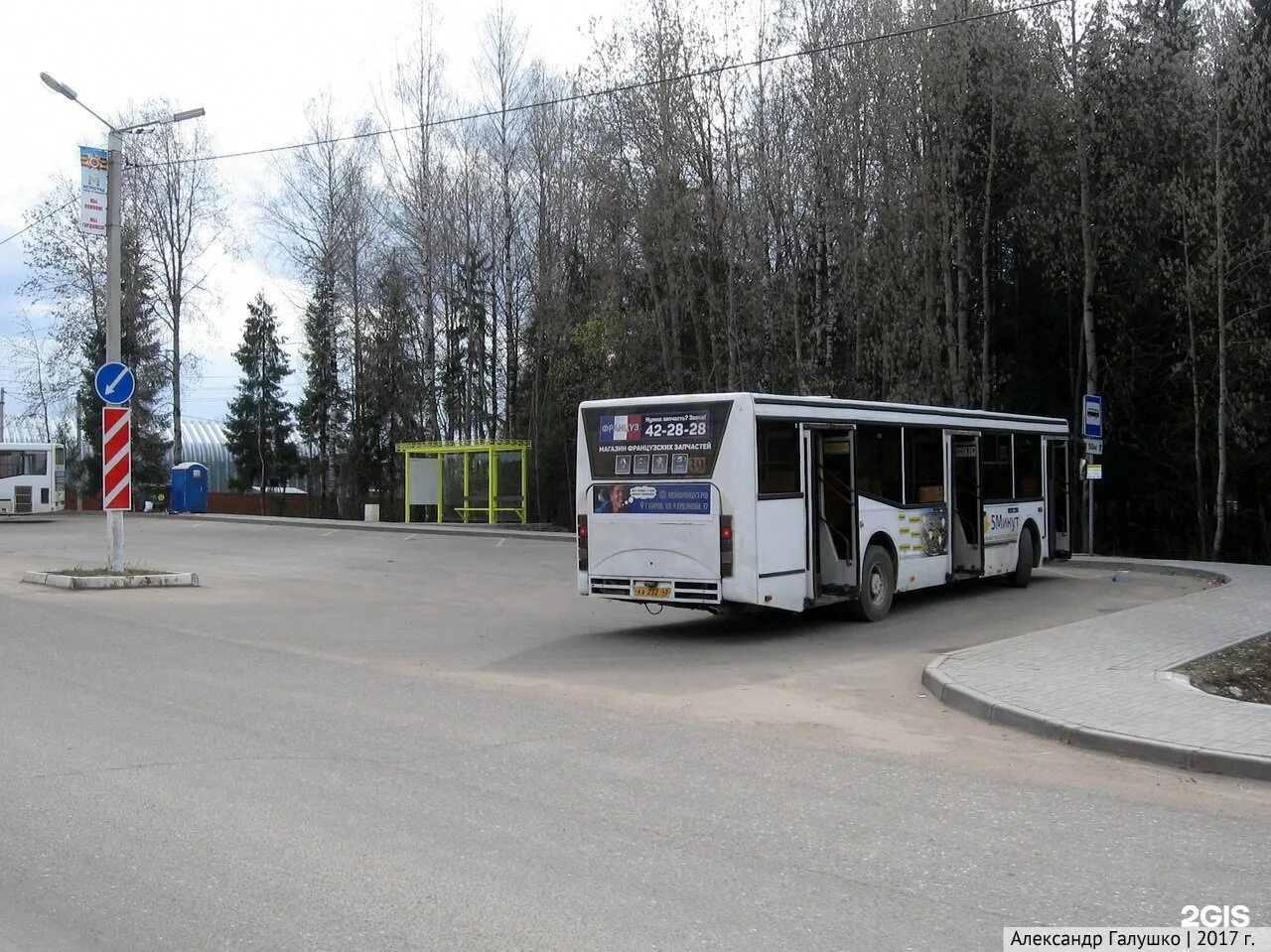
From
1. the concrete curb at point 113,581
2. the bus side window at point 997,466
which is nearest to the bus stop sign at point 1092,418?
the bus side window at point 997,466

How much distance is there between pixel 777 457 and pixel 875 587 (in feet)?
9.22

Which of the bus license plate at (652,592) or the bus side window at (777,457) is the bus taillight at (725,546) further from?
the bus license plate at (652,592)

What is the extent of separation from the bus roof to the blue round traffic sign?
8910mm

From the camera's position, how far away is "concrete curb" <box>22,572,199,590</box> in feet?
60.5

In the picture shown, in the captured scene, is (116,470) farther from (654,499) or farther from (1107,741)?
(1107,741)

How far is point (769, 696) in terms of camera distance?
992cm

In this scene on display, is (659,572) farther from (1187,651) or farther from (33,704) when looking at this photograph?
(33,704)

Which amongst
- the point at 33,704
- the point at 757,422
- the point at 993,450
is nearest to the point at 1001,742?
the point at 757,422

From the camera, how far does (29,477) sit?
4653 centimetres

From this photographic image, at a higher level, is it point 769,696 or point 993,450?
point 993,450

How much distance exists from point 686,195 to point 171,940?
29.5 metres

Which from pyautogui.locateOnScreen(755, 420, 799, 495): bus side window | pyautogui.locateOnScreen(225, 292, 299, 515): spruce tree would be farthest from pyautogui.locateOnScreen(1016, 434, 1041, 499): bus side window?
pyautogui.locateOnScreen(225, 292, 299, 515): spruce tree

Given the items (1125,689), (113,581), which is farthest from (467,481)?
(1125,689)

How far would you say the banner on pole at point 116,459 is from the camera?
62.6 feet
